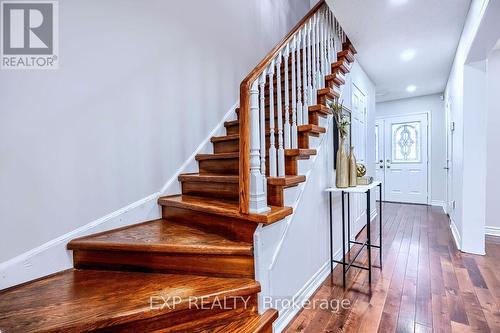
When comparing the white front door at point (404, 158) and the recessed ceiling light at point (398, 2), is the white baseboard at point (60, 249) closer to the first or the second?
the recessed ceiling light at point (398, 2)

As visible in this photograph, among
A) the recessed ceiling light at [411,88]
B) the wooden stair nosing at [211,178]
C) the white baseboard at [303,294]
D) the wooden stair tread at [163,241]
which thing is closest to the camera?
the wooden stair tread at [163,241]

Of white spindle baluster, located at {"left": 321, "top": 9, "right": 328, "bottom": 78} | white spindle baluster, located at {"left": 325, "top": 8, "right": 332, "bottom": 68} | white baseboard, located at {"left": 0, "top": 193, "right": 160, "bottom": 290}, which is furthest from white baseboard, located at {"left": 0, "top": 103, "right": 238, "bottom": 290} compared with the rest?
white spindle baluster, located at {"left": 325, "top": 8, "right": 332, "bottom": 68}

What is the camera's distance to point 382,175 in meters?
6.38

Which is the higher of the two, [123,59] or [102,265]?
[123,59]

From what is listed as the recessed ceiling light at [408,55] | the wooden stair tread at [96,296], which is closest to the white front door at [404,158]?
the recessed ceiling light at [408,55]

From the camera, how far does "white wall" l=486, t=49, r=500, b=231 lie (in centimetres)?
346

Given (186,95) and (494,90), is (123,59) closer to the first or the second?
(186,95)

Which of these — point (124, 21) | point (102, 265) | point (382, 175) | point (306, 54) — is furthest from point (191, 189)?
point (382, 175)

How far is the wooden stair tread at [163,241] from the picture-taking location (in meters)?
1.35

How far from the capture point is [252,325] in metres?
1.26

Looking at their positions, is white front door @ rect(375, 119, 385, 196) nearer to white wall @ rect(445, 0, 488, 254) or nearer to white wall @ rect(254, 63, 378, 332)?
white wall @ rect(445, 0, 488, 254)

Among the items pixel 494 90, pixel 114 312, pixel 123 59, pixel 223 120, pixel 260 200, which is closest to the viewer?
pixel 114 312

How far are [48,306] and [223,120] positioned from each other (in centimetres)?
202

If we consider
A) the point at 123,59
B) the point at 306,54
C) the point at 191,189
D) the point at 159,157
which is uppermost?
the point at 306,54
